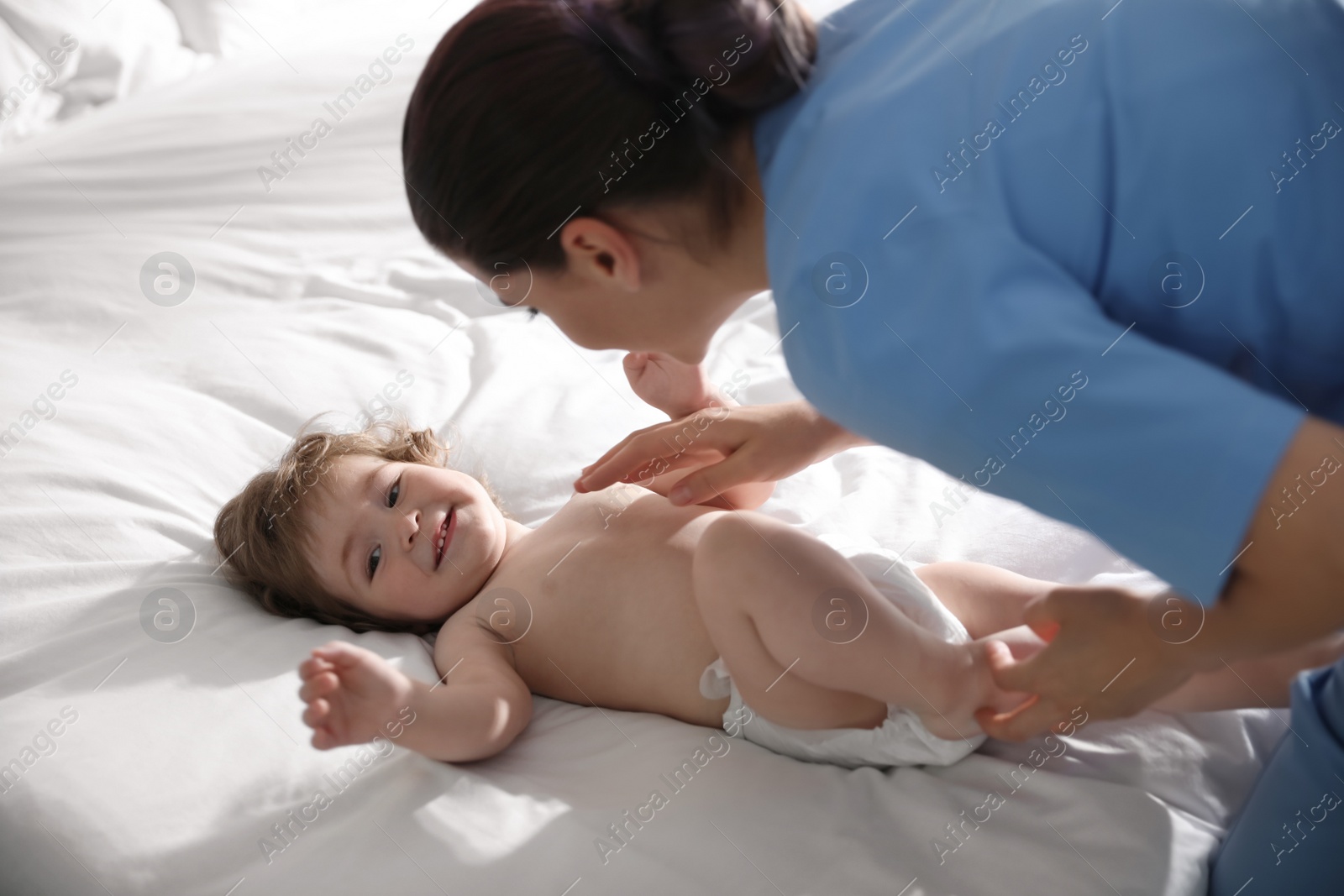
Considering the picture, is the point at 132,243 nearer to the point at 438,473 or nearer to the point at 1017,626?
the point at 438,473

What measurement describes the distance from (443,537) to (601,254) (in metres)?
0.54

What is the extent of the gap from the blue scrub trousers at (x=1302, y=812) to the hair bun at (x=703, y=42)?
0.58 m

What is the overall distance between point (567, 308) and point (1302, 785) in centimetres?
62

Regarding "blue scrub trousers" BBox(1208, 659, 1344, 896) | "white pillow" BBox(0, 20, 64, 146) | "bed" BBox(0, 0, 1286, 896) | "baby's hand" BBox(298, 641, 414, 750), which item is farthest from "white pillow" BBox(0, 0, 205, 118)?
"blue scrub trousers" BBox(1208, 659, 1344, 896)

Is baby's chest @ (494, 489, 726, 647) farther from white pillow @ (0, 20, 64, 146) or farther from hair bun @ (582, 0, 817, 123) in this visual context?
white pillow @ (0, 20, 64, 146)

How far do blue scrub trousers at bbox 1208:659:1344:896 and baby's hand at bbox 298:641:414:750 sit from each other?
653 mm

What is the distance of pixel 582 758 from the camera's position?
0.97 meters

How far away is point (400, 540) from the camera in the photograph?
1.15 m

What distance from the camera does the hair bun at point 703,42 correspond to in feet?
2.23

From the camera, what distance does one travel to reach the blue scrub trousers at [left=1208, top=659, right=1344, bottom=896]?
2.37 feet

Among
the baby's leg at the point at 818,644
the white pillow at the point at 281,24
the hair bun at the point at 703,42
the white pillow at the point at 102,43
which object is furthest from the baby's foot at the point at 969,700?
the white pillow at the point at 102,43

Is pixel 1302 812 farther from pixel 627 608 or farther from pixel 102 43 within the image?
pixel 102 43

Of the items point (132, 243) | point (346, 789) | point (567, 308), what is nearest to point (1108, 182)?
point (567, 308)

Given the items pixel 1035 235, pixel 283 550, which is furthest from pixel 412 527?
pixel 1035 235
